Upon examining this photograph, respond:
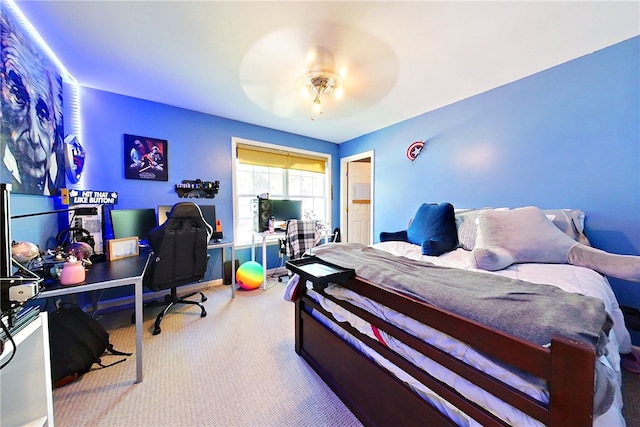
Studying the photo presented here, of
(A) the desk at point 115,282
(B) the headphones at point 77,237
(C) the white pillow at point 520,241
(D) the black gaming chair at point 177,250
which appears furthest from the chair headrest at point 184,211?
(C) the white pillow at point 520,241

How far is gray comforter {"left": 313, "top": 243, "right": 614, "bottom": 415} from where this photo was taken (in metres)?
0.61

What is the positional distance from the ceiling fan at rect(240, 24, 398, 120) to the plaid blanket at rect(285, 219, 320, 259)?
4.96 ft

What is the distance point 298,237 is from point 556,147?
283 centimetres

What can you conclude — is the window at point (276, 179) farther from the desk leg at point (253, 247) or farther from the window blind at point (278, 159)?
the desk leg at point (253, 247)

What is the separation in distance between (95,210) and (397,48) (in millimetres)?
2982

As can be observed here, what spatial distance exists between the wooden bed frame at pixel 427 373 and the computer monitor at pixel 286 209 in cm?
207

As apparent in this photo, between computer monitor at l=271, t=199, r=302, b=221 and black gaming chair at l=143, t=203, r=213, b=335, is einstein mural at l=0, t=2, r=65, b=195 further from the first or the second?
computer monitor at l=271, t=199, r=302, b=221

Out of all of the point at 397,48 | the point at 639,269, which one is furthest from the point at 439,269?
the point at 397,48

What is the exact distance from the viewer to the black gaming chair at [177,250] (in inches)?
80.0

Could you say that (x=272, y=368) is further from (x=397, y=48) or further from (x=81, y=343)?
(x=397, y=48)

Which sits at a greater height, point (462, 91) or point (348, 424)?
point (462, 91)

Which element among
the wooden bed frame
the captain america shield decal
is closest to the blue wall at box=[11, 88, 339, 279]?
the captain america shield decal

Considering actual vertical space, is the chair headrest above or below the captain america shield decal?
below

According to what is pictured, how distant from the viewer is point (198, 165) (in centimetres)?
300
